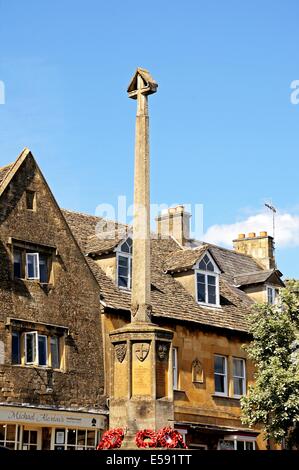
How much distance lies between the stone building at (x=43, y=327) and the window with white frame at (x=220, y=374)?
Result: 6.11 metres

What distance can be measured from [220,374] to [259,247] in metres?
10.6

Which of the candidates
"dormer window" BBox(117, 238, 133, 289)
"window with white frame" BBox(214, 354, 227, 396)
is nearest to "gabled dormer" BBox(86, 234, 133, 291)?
"dormer window" BBox(117, 238, 133, 289)

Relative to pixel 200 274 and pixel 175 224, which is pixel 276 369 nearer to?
pixel 200 274

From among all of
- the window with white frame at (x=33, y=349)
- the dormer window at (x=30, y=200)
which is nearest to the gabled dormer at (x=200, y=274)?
the dormer window at (x=30, y=200)

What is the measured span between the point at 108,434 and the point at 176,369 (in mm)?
14188

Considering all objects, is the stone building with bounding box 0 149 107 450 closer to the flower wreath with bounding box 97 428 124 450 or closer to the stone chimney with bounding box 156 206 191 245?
the flower wreath with bounding box 97 428 124 450

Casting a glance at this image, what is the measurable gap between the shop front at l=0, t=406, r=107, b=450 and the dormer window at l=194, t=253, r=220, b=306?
26.1ft

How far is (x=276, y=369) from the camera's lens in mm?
30578

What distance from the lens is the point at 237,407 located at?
3478 centimetres

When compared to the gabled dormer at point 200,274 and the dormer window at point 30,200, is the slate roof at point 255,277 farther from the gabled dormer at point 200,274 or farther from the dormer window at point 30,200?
the dormer window at point 30,200

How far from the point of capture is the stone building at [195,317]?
32156mm
